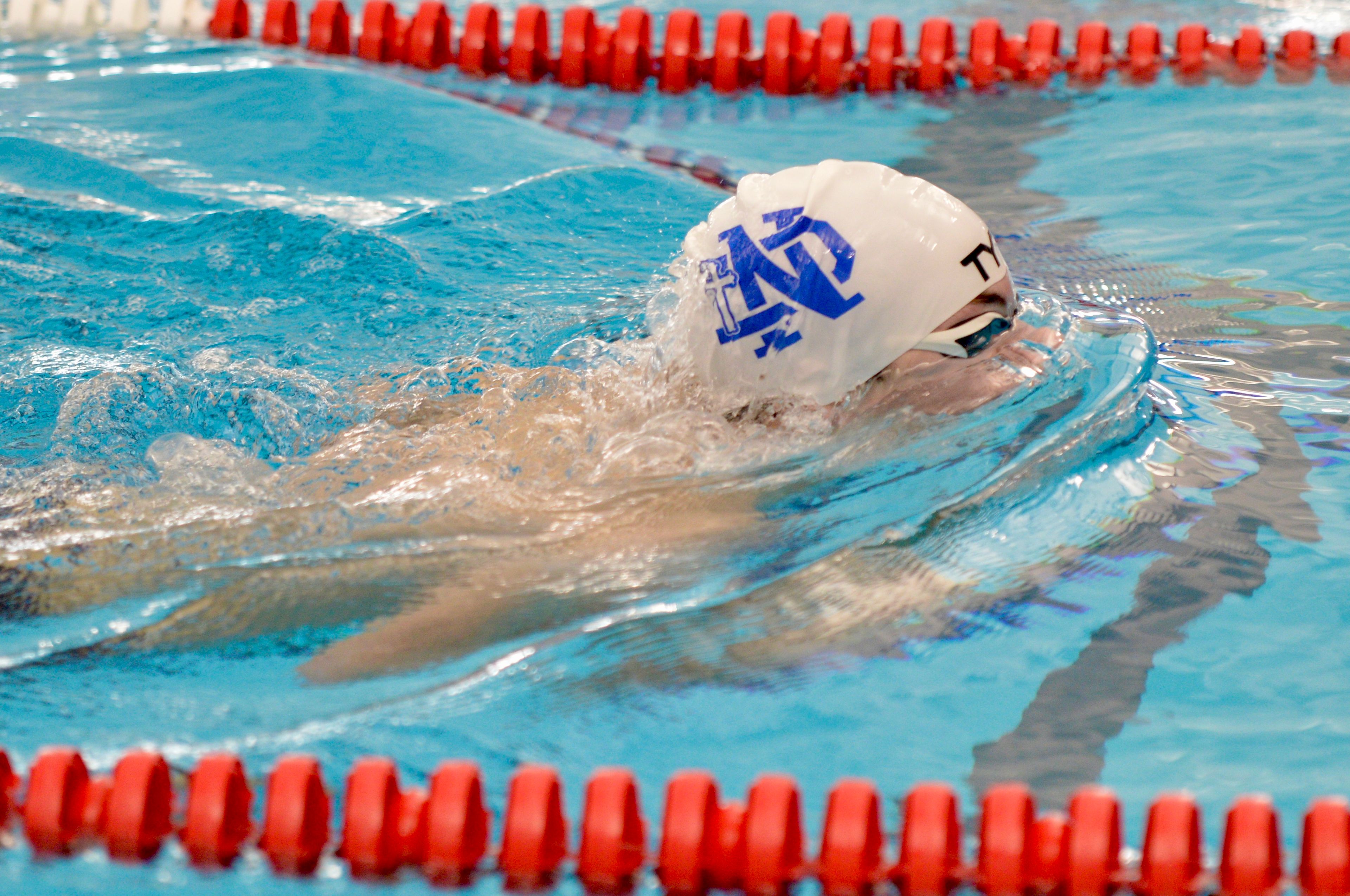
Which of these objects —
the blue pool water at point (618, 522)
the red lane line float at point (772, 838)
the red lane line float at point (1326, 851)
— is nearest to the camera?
the red lane line float at point (1326, 851)

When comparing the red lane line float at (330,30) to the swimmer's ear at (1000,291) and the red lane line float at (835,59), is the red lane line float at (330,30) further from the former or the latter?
the swimmer's ear at (1000,291)

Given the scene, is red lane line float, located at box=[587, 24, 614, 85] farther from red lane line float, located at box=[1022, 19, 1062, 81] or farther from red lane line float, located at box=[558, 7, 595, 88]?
red lane line float, located at box=[1022, 19, 1062, 81]

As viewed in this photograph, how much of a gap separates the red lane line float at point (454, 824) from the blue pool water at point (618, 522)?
0.07 meters

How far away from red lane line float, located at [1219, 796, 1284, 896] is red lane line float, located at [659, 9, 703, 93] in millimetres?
4558

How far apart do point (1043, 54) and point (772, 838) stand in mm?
4701

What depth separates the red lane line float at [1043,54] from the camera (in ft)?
18.2

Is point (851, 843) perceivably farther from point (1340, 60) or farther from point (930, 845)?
point (1340, 60)

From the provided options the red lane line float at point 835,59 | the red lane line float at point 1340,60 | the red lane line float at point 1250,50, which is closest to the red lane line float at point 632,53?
the red lane line float at point 835,59

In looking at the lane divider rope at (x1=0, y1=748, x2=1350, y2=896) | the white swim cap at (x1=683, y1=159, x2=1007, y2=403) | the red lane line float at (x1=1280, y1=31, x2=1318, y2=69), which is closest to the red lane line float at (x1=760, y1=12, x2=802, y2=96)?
the red lane line float at (x1=1280, y1=31, x2=1318, y2=69)

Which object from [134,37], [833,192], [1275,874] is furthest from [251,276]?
[1275,874]

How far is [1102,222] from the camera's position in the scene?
13.9 ft

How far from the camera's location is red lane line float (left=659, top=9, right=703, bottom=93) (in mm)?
5656

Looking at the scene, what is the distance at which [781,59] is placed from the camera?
560cm

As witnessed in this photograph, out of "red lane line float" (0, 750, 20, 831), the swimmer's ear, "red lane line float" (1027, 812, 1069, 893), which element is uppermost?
the swimmer's ear
